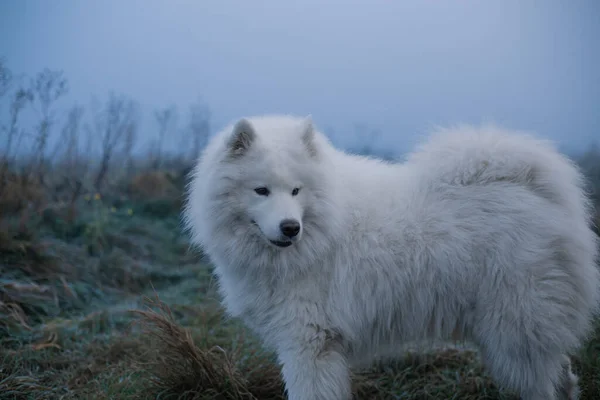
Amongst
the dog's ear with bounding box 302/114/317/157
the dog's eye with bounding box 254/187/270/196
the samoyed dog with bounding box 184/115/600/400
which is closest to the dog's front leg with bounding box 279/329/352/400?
the samoyed dog with bounding box 184/115/600/400

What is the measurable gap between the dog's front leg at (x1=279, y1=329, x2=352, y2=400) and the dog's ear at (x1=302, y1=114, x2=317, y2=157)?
109cm

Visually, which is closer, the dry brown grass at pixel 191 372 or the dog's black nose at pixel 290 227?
the dog's black nose at pixel 290 227

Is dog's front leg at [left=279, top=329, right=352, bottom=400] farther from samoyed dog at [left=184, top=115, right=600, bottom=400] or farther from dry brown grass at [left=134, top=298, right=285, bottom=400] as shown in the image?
dry brown grass at [left=134, top=298, right=285, bottom=400]

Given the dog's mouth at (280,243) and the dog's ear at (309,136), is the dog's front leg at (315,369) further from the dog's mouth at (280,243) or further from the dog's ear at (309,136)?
the dog's ear at (309,136)

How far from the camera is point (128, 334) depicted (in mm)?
4266

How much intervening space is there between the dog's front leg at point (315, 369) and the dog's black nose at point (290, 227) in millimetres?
650

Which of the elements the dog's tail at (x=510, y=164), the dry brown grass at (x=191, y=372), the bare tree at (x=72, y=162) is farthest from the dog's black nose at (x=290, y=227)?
the bare tree at (x=72, y=162)

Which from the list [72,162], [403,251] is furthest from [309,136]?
[72,162]

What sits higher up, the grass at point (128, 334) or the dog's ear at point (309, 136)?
the dog's ear at point (309, 136)

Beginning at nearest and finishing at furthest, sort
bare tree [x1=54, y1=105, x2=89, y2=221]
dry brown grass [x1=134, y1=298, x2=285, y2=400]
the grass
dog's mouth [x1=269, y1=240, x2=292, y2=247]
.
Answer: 1. dog's mouth [x1=269, y1=240, x2=292, y2=247]
2. dry brown grass [x1=134, y1=298, x2=285, y2=400]
3. the grass
4. bare tree [x1=54, y1=105, x2=89, y2=221]

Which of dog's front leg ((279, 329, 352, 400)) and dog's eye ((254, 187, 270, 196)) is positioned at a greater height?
dog's eye ((254, 187, 270, 196))

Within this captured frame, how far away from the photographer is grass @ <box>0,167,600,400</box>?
126 inches

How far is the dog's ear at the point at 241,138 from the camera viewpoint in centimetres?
264

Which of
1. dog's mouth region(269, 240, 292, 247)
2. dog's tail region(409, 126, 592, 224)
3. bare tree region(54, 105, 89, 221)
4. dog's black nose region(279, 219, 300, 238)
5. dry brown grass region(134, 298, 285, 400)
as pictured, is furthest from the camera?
bare tree region(54, 105, 89, 221)
